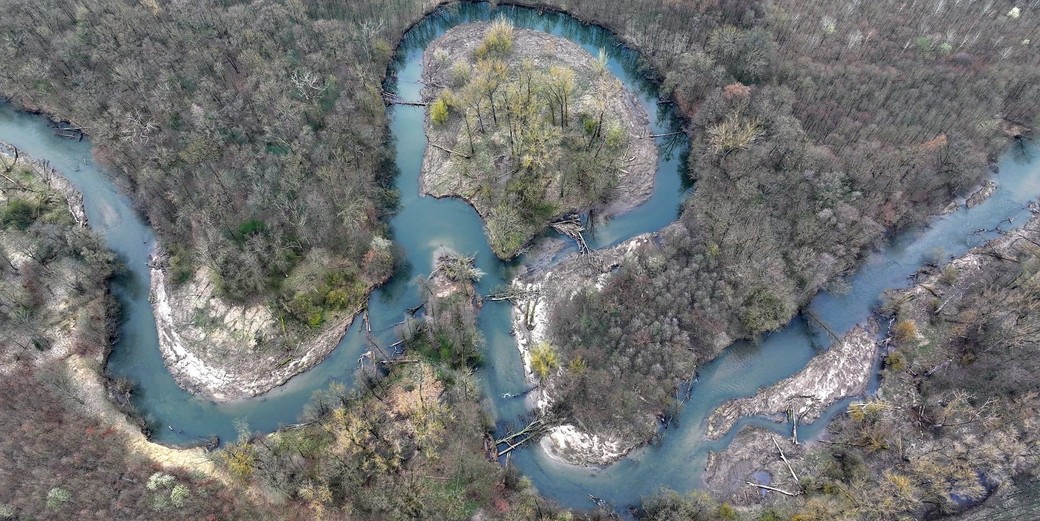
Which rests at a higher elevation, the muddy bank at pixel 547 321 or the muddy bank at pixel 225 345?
the muddy bank at pixel 547 321

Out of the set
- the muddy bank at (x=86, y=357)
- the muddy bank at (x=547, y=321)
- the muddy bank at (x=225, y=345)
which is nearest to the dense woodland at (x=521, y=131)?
the muddy bank at (x=547, y=321)

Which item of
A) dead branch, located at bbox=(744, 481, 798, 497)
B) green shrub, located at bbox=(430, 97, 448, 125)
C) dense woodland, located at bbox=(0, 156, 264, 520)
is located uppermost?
green shrub, located at bbox=(430, 97, 448, 125)

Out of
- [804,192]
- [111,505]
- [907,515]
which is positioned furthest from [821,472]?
[111,505]

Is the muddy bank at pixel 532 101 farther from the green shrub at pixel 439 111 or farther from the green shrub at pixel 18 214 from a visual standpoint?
the green shrub at pixel 18 214

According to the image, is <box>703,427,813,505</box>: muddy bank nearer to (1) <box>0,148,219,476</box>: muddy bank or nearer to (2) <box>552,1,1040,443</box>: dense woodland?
(2) <box>552,1,1040,443</box>: dense woodland

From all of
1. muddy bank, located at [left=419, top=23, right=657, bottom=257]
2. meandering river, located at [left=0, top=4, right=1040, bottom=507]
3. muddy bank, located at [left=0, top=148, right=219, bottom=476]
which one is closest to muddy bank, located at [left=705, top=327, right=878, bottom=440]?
meandering river, located at [left=0, top=4, right=1040, bottom=507]

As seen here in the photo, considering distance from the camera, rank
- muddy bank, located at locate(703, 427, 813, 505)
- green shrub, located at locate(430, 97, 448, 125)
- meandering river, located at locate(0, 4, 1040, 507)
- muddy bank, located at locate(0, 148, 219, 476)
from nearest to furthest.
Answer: muddy bank, located at locate(703, 427, 813, 505) < muddy bank, located at locate(0, 148, 219, 476) < meandering river, located at locate(0, 4, 1040, 507) < green shrub, located at locate(430, 97, 448, 125)
